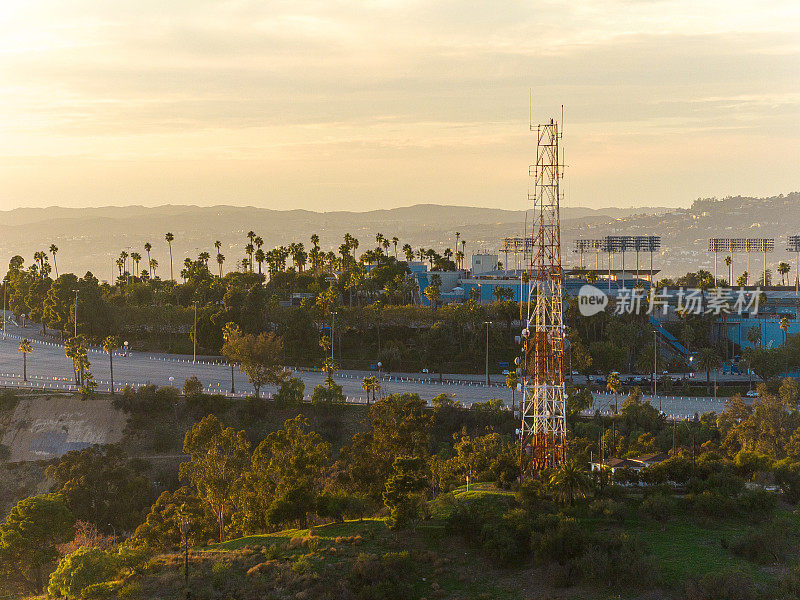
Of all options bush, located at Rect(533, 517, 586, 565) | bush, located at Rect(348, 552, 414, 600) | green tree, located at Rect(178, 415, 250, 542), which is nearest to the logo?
green tree, located at Rect(178, 415, 250, 542)

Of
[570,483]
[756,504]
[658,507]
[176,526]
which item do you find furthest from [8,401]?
[756,504]

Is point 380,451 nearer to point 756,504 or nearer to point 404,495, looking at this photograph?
point 404,495

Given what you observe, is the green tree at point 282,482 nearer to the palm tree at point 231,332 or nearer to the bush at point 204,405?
the bush at point 204,405

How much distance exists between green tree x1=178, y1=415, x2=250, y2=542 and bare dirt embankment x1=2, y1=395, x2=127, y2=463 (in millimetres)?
26825

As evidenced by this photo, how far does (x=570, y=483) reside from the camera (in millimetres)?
39531

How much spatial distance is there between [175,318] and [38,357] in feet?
57.1

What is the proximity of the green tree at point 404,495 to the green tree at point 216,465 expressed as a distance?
12239 mm

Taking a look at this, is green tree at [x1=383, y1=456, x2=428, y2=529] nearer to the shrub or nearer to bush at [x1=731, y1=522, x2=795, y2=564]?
bush at [x1=731, y1=522, x2=795, y2=564]

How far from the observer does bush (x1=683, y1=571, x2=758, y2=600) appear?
102 feet

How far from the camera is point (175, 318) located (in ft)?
375

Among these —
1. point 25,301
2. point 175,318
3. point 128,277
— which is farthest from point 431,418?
point 128,277

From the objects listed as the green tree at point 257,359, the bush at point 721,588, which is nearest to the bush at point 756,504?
the bush at point 721,588

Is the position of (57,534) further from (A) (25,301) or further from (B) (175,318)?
(A) (25,301)

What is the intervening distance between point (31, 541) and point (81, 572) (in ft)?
36.3
